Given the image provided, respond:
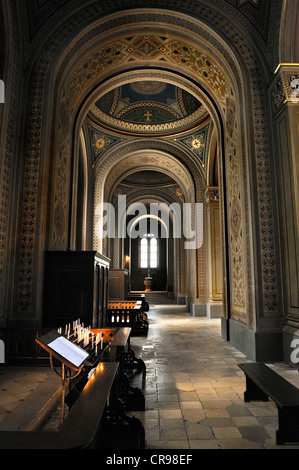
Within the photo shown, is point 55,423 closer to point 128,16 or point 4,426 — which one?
point 4,426

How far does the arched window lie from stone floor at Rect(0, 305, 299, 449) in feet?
72.3

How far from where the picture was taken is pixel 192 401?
3754mm

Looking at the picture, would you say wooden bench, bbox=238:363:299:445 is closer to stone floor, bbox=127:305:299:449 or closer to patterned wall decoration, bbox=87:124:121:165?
stone floor, bbox=127:305:299:449

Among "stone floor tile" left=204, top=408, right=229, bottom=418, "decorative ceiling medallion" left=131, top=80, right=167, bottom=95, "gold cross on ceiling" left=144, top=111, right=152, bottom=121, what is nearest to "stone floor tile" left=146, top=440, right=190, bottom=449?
"stone floor tile" left=204, top=408, right=229, bottom=418

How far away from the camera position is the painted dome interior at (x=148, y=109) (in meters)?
12.8

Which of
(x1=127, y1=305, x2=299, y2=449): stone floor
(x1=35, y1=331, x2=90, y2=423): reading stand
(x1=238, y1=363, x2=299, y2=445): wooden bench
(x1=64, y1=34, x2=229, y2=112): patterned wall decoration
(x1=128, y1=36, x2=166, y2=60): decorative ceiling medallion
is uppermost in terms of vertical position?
(x1=128, y1=36, x2=166, y2=60): decorative ceiling medallion

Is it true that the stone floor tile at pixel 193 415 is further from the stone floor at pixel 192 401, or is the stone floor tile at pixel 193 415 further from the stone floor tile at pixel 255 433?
the stone floor tile at pixel 255 433

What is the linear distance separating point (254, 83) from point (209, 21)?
1.79 m

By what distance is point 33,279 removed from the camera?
234 inches

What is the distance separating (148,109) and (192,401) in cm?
1256

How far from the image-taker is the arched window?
28.7 metres

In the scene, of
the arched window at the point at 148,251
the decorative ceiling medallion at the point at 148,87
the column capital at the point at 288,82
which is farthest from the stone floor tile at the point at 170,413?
the arched window at the point at 148,251

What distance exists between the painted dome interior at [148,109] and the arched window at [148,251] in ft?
50.6

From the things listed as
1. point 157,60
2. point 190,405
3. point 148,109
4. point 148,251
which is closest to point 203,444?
point 190,405
